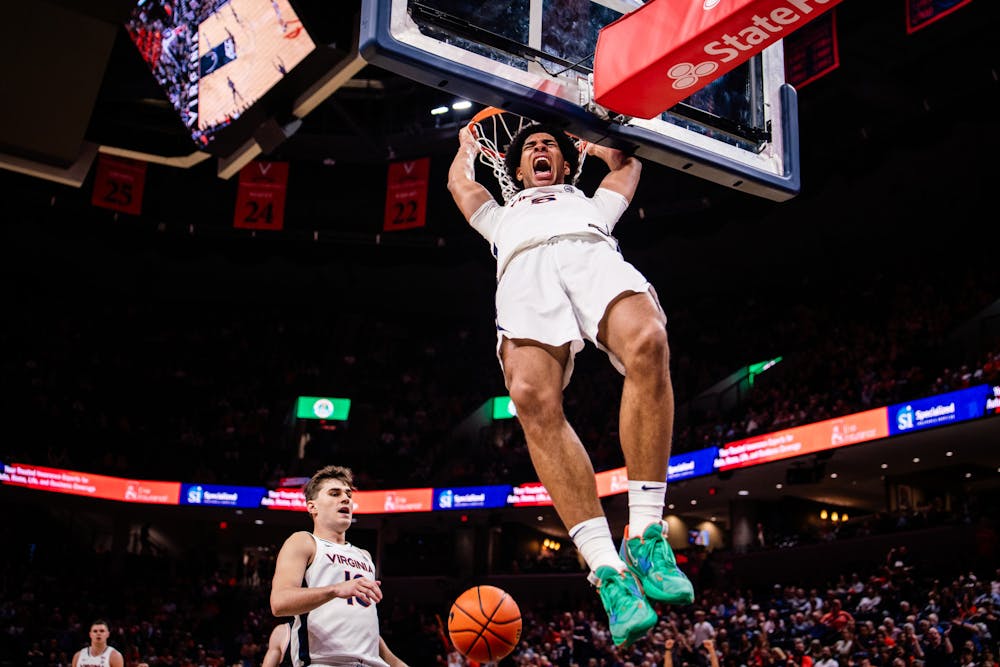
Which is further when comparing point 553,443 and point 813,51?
point 813,51

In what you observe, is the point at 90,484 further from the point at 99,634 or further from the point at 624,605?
the point at 624,605

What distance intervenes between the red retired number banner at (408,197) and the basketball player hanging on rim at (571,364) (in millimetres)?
15214

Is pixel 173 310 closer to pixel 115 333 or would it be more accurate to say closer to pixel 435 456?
pixel 115 333

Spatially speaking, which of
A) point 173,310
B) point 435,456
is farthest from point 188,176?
point 435,456

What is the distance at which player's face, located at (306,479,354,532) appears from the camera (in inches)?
198

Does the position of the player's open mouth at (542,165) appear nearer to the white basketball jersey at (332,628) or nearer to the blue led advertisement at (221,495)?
the white basketball jersey at (332,628)

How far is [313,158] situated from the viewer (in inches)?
886

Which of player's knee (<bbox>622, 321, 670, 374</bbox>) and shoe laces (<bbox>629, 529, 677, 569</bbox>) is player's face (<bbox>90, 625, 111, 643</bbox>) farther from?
player's knee (<bbox>622, 321, 670, 374</bbox>)

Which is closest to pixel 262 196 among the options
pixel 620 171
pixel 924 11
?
pixel 924 11

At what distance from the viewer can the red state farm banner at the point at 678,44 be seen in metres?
3.30

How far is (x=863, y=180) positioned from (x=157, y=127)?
13787 millimetres

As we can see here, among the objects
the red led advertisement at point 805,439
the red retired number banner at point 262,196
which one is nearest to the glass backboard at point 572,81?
the red led advertisement at point 805,439

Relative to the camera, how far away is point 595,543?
3.33 m

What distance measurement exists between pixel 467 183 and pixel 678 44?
115 cm
